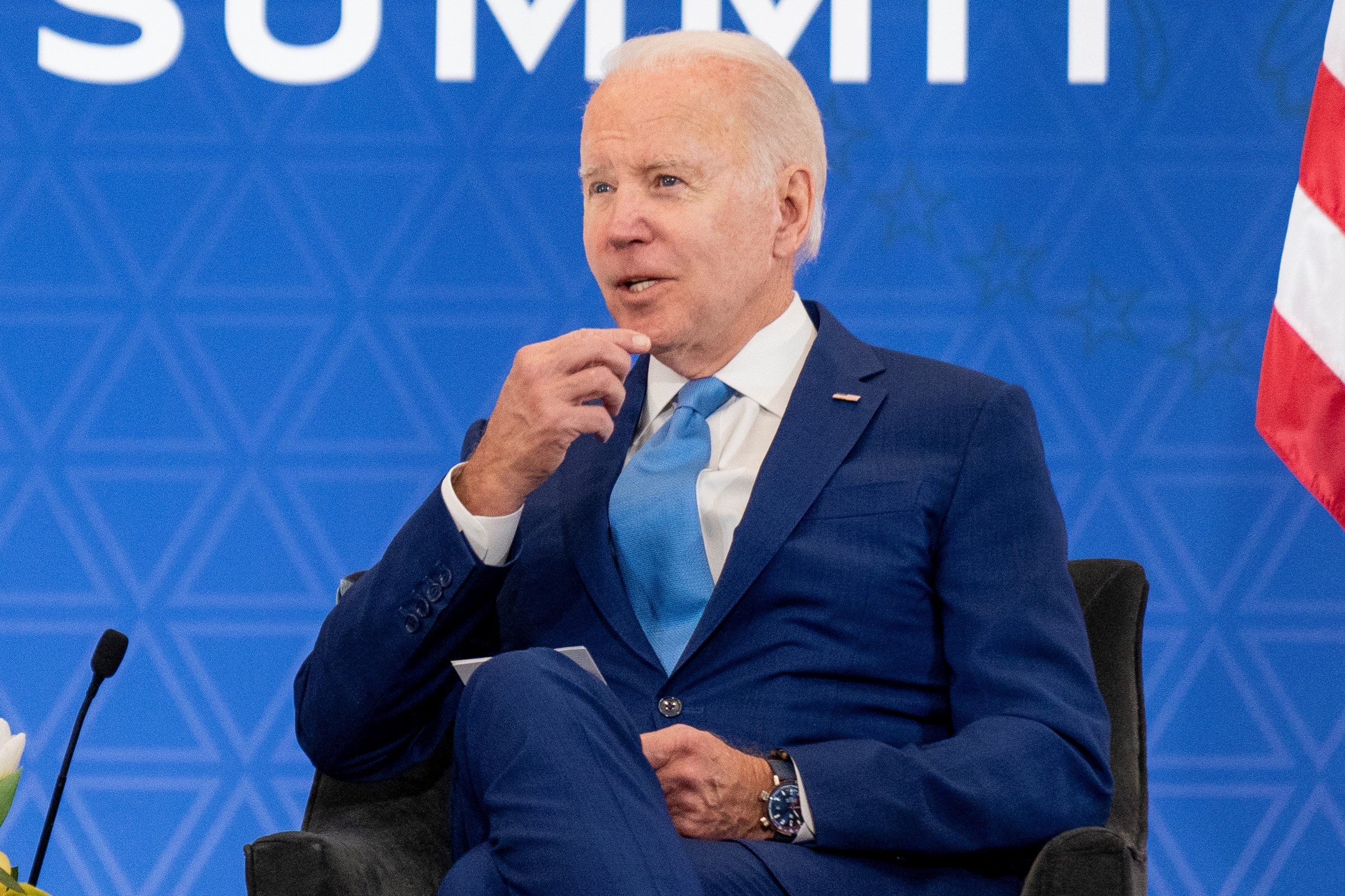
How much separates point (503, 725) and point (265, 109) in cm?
205

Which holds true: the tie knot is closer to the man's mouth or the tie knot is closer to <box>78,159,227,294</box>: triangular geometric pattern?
the man's mouth

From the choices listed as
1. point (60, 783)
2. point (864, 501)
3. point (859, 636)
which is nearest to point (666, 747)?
point (859, 636)

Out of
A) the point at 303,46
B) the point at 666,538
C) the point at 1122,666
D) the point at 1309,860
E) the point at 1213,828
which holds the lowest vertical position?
the point at 1309,860

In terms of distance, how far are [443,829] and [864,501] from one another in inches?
26.4

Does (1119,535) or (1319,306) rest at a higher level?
(1319,306)

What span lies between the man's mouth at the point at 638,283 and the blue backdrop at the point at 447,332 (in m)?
1.07

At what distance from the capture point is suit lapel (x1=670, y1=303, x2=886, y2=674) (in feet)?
4.93

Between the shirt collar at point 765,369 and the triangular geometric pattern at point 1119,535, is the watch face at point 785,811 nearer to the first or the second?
the shirt collar at point 765,369

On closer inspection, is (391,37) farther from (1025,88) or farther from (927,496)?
(927,496)

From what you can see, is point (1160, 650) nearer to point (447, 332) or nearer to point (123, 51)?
point (447, 332)

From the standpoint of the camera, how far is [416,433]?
2783 millimetres

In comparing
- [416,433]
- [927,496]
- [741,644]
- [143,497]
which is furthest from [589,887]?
[143,497]

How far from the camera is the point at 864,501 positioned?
5.06 ft

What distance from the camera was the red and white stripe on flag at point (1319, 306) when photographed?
92.2 inches
